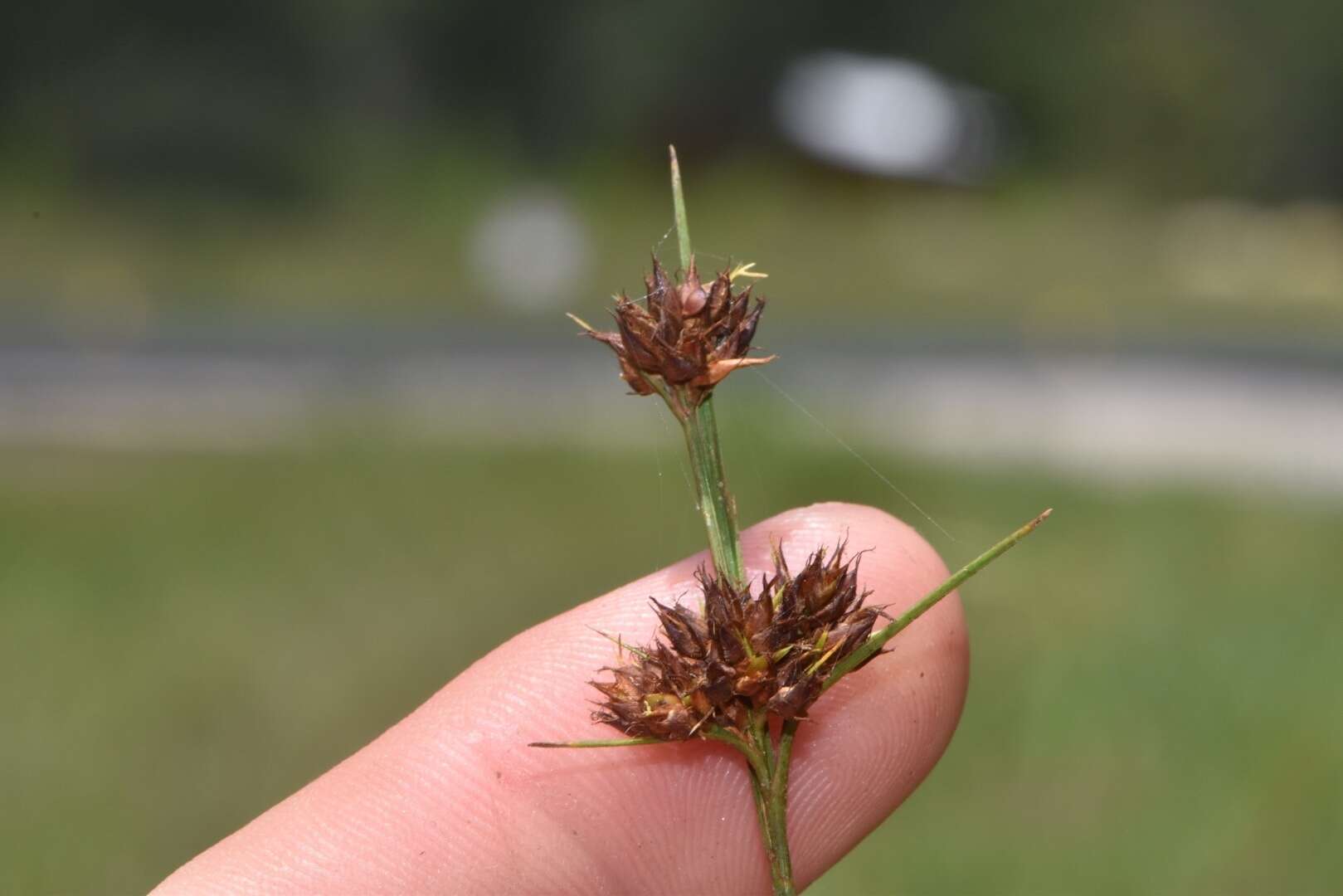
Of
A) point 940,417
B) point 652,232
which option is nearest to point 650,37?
point 652,232

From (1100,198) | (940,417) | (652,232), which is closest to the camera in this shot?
(940,417)

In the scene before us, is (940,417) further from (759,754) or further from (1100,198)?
(759,754)

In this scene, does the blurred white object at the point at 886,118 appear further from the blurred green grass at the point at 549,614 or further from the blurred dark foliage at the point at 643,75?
the blurred green grass at the point at 549,614

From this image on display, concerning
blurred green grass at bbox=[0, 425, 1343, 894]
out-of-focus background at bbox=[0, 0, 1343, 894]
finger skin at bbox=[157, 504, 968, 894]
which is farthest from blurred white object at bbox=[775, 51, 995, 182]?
finger skin at bbox=[157, 504, 968, 894]

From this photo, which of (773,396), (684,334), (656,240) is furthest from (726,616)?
(656,240)

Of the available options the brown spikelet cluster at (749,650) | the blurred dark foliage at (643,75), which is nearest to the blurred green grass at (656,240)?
the blurred dark foliage at (643,75)
